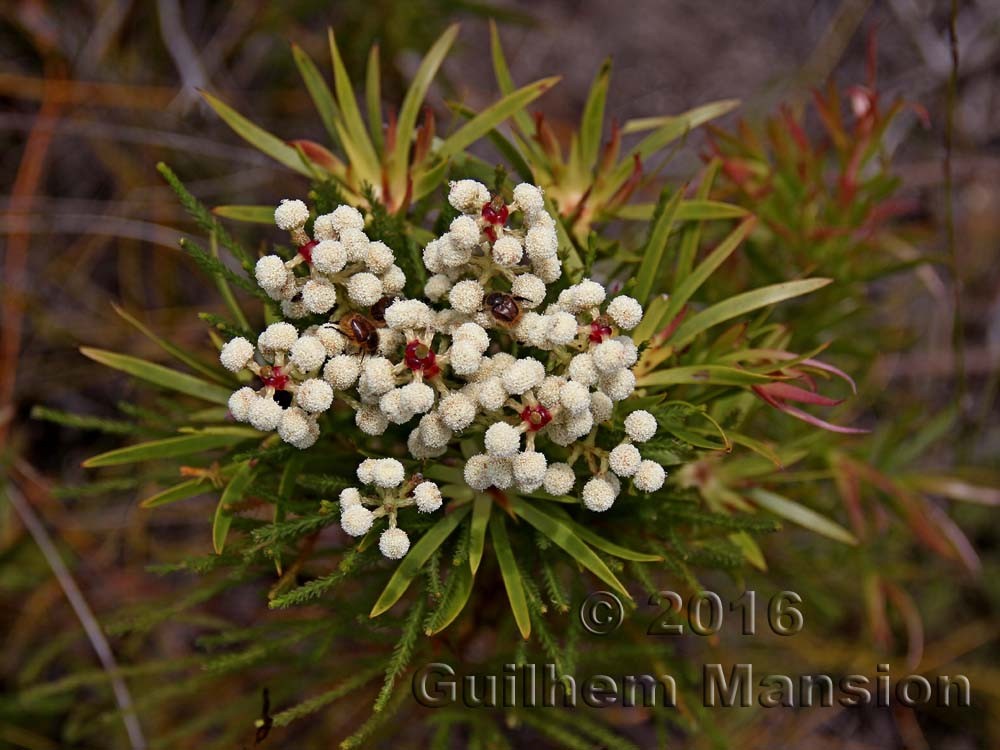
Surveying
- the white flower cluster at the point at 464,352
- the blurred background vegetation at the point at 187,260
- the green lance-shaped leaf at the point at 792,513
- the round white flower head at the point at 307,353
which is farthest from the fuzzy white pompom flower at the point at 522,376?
the blurred background vegetation at the point at 187,260

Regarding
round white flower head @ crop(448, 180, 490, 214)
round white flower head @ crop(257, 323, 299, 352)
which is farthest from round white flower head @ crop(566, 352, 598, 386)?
round white flower head @ crop(257, 323, 299, 352)

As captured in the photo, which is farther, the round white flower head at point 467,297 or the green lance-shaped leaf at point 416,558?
the green lance-shaped leaf at point 416,558

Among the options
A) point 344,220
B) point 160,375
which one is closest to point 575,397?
point 344,220

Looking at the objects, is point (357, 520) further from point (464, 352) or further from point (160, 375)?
point (160, 375)

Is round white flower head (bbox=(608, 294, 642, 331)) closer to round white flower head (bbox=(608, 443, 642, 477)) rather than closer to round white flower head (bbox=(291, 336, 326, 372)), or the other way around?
round white flower head (bbox=(608, 443, 642, 477))

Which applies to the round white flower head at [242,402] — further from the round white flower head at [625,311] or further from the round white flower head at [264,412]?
the round white flower head at [625,311]

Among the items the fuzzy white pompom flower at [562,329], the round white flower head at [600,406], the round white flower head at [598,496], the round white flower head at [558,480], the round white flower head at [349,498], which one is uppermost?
the fuzzy white pompom flower at [562,329]
